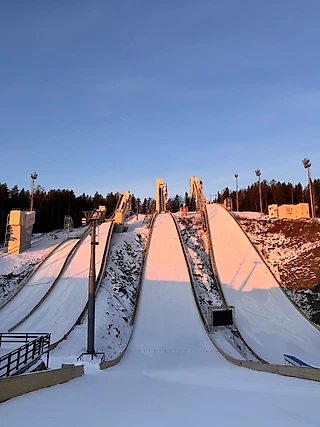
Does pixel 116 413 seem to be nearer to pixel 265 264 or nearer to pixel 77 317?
pixel 77 317

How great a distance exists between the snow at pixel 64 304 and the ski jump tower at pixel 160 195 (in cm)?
2086

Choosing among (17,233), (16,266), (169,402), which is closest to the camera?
(169,402)

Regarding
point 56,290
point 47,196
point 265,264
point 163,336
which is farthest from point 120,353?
point 47,196

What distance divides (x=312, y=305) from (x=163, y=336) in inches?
400

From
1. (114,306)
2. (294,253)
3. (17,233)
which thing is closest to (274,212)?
(294,253)

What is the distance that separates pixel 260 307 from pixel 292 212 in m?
16.6

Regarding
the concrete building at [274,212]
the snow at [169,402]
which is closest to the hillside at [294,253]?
the concrete building at [274,212]

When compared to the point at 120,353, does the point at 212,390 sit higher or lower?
higher

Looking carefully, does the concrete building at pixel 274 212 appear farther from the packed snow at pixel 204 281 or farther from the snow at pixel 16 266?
the snow at pixel 16 266

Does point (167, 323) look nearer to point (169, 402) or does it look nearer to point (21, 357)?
point (21, 357)

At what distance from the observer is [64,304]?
20.5 meters

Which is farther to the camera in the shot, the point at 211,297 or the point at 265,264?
the point at 265,264

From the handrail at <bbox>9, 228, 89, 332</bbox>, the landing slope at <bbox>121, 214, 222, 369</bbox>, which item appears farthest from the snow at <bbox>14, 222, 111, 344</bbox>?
the landing slope at <bbox>121, 214, 222, 369</bbox>

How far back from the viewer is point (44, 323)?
1869 centimetres
